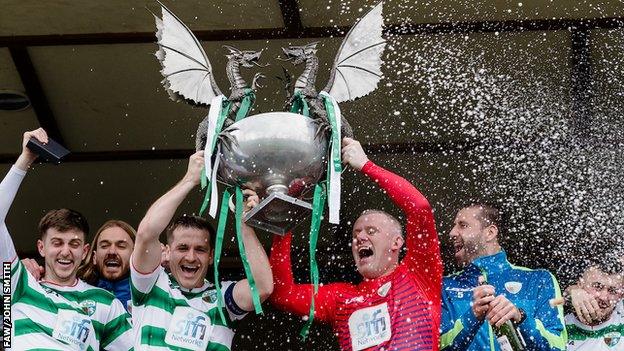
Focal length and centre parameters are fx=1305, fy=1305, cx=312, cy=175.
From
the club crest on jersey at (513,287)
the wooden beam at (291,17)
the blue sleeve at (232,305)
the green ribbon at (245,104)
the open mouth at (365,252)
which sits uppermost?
the wooden beam at (291,17)

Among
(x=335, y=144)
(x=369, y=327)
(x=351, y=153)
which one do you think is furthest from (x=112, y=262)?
(x=335, y=144)

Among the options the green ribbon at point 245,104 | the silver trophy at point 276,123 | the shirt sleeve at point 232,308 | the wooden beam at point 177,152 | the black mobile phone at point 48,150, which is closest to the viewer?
the silver trophy at point 276,123

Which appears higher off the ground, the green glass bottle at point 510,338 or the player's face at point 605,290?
the player's face at point 605,290

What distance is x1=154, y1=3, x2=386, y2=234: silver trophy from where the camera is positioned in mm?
4480

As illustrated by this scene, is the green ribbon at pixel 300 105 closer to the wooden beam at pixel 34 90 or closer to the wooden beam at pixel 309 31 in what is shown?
the wooden beam at pixel 309 31

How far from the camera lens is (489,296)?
5.04 meters

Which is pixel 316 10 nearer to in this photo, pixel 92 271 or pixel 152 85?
pixel 152 85

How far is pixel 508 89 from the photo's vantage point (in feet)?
21.6

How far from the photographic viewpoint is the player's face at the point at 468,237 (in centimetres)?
580

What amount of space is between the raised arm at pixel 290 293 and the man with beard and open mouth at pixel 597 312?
1126 millimetres

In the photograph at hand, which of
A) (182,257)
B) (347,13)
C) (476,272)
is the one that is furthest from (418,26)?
(182,257)

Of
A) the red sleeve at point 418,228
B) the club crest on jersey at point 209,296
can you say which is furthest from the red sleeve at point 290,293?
the red sleeve at point 418,228

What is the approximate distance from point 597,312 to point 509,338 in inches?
26.4

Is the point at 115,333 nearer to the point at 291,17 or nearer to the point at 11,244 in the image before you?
the point at 11,244
